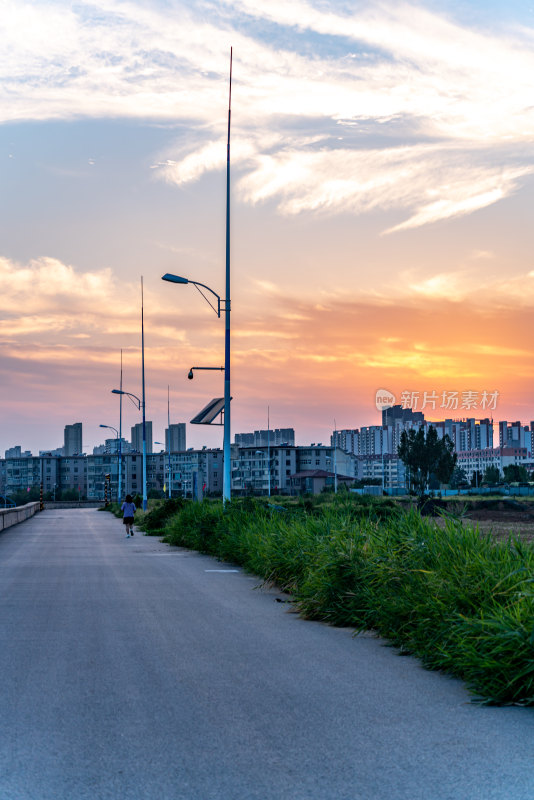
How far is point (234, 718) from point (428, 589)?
3375 millimetres

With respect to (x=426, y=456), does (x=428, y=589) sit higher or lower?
lower

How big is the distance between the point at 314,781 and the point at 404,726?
1373 millimetres

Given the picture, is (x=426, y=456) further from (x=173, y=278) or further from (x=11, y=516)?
(x=173, y=278)

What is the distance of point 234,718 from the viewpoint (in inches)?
249

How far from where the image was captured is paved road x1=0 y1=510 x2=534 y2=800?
4.94m

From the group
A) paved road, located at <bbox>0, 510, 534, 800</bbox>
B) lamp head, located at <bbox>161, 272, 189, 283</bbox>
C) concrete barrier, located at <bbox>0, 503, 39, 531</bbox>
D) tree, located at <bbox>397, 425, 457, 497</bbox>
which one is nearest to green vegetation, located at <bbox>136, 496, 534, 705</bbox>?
paved road, located at <bbox>0, 510, 534, 800</bbox>

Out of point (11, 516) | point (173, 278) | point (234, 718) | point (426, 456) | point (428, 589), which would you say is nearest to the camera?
point (234, 718)

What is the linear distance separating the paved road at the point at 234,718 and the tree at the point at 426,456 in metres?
115

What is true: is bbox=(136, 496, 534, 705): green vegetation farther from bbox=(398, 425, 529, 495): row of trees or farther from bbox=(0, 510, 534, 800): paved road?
bbox=(398, 425, 529, 495): row of trees

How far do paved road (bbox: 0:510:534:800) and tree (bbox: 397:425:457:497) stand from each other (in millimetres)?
115171

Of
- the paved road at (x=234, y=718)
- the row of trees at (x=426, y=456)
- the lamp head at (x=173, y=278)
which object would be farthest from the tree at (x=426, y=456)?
the paved road at (x=234, y=718)

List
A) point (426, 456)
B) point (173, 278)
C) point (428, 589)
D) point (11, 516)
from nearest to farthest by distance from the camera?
point (428, 589) < point (173, 278) < point (11, 516) < point (426, 456)

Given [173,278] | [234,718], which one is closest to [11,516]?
[173,278]

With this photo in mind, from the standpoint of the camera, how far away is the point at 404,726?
20.2 feet
